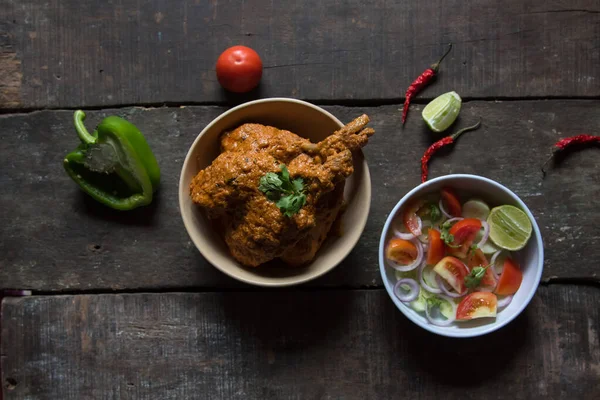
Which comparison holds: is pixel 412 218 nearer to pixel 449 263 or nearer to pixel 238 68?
pixel 449 263

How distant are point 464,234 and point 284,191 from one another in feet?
2.37

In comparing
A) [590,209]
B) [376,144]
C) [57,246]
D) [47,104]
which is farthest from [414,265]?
[47,104]

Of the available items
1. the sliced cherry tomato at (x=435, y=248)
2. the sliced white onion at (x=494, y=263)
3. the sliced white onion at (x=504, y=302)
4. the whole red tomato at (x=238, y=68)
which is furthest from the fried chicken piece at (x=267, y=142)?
the sliced white onion at (x=504, y=302)

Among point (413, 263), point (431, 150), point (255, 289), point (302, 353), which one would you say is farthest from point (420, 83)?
point (302, 353)

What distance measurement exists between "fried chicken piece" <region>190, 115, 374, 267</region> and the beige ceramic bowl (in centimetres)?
5

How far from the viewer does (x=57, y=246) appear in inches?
90.1

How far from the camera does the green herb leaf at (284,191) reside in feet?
5.95

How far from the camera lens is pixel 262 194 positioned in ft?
6.08

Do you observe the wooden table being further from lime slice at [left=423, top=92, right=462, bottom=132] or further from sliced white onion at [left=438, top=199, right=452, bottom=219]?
sliced white onion at [left=438, top=199, right=452, bottom=219]

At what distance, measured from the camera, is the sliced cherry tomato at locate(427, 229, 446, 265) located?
2094mm

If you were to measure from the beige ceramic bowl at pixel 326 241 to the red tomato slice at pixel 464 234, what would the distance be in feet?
1.17

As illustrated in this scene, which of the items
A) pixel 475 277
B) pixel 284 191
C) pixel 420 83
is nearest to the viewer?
pixel 284 191

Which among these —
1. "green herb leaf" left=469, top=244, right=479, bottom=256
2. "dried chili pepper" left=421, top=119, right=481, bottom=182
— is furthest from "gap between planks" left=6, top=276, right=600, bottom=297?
"dried chili pepper" left=421, top=119, right=481, bottom=182

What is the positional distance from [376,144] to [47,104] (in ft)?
4.43
